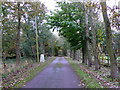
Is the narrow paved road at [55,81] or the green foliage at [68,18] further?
the green foliage at [68,18]

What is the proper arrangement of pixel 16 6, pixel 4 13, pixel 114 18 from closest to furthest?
pixel 114 18, pixel 4 13, pixel 16 6

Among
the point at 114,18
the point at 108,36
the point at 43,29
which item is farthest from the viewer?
the point at 43,29

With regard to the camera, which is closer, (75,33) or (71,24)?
(71,24)

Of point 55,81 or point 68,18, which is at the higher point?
point 68,18

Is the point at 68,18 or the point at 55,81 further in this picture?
the point at 68,18

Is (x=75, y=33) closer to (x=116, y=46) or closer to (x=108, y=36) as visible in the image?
(x=116, y=46)

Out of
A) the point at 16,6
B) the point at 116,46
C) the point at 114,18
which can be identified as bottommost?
the point at 116,46

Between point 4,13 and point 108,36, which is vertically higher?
point 4,13

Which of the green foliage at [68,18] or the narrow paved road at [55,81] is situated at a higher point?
the green foliage at [68,18]

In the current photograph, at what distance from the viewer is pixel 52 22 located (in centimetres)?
1263

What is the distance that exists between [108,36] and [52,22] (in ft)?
24.3

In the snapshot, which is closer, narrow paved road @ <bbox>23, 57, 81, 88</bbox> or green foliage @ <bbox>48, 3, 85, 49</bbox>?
narrow paved road @ <bbox>23, 57, 81, 88</bbox>

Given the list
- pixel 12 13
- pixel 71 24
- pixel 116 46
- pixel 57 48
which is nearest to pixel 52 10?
pixel 71 24

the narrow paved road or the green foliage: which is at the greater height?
the green foliage
